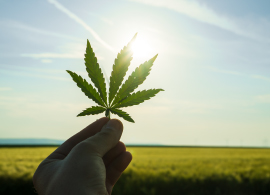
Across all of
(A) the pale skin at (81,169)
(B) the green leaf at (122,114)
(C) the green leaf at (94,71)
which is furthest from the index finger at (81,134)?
(C) the green leaf at (94,71)

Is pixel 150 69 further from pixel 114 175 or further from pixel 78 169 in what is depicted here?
pixel 114 175

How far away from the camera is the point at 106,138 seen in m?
1.78

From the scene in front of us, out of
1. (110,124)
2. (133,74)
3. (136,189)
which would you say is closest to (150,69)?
(133,74)

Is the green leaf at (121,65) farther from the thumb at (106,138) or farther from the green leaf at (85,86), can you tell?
the thumb at (106,138)

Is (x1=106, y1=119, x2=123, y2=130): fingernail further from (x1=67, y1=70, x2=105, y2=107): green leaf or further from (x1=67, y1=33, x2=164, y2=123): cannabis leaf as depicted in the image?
(x1=67, y1=70, x2=105, y2=107): green leaf

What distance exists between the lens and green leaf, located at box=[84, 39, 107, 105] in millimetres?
1420

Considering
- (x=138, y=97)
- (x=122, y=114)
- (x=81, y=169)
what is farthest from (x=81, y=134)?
(x=138, y=97)

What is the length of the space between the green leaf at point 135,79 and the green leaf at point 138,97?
0.12 ft

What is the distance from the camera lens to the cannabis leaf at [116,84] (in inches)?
55.1

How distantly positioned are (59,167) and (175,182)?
28.6 feet

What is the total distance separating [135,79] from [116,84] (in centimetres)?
12

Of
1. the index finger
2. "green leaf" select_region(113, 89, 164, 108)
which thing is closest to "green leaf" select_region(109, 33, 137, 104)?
"green leaf" select_region(113, 89, 164, 108)

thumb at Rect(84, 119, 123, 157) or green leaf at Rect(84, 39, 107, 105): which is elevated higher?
green leaf at Rect(84, 39, 107, 105)

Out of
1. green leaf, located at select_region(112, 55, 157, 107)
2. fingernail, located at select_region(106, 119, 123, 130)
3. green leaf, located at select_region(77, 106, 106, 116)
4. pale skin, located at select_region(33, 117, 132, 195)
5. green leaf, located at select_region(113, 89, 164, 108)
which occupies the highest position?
green leaf, located at select_region(112, 55, 157, 107)
